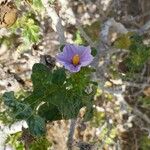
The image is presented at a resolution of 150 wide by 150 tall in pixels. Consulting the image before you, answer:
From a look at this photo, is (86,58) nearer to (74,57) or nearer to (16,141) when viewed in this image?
(74,57)

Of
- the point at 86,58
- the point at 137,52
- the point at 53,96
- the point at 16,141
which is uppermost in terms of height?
the point at 137,52

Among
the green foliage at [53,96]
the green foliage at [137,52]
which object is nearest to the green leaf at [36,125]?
the green foliage at [53,96]

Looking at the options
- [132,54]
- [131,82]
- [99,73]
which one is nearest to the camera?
[132,54]

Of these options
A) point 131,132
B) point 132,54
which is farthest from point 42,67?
point 131,132

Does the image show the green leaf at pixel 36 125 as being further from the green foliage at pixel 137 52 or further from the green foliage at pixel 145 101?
the green foliage at pixel 145 101

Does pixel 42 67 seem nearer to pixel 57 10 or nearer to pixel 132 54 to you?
pixel 57 10

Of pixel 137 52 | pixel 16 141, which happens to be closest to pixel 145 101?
pixel 137 52

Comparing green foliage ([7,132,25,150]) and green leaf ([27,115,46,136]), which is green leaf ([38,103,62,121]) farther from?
green foliage ([7,132,25,150])

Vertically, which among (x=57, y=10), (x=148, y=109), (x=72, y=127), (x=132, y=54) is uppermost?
(x=57, y=10)
